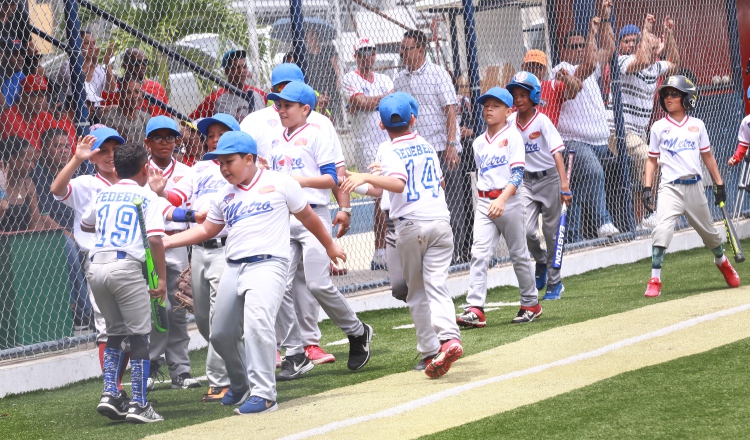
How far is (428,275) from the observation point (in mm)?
6430

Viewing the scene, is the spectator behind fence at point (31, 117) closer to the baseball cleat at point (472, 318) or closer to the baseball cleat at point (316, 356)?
the baseball cleat at point (316, 356)

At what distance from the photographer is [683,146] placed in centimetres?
899

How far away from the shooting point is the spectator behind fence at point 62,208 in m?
8.03

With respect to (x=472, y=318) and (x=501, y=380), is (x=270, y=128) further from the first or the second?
(x=501, y=380)

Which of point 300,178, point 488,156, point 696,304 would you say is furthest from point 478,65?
point 300,178

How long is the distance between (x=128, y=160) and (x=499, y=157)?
3185mm

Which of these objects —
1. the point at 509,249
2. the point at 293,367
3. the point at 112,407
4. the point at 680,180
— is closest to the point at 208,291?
the point at 293,367

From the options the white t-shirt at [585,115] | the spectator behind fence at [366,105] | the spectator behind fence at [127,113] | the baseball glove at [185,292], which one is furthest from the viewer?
the white t-shirt at [585,115]

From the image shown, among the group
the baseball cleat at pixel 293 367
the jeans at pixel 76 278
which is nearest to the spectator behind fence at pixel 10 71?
the jeans at pixel 76 278

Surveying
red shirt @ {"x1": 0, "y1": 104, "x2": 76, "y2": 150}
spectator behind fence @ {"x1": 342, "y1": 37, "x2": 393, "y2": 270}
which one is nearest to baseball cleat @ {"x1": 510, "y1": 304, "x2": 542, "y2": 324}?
spectator behind fence @ {"x1": 342, "y1": 37, "x2": 393, "y2": 270}

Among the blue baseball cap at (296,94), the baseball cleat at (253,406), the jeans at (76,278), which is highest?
the blue baseball cap at (296,94)

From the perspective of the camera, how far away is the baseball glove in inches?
267

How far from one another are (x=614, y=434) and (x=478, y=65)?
6877 millimetres

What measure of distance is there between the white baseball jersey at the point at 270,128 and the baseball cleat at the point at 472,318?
5.84 feet
